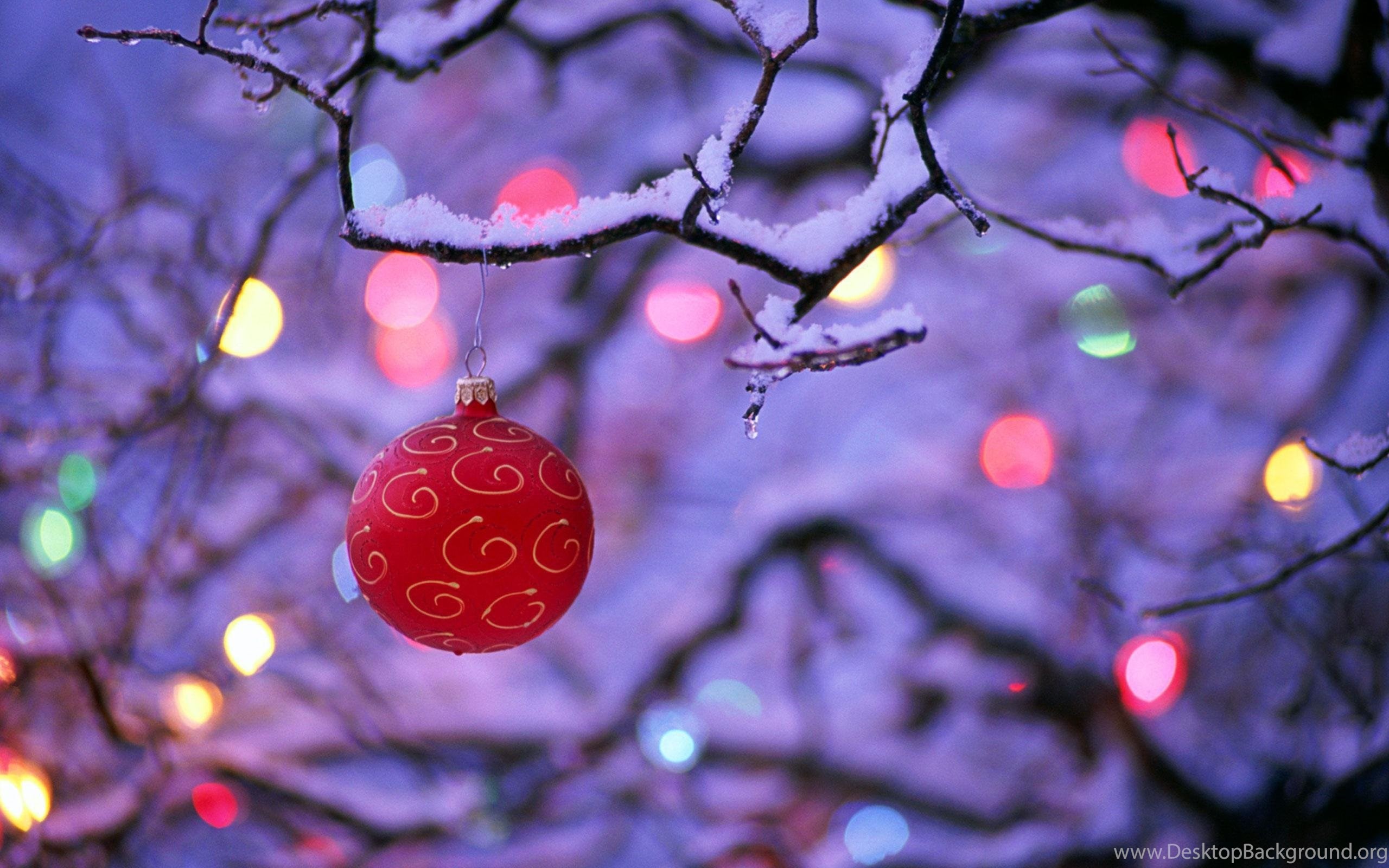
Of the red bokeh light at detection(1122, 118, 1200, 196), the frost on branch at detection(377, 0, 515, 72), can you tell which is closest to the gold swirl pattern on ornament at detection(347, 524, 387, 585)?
the frost on branch at detection(377, 0, 515, 72)

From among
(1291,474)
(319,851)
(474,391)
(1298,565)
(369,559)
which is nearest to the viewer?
(369,559)

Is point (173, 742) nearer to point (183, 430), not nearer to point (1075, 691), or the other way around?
point (183, 430)

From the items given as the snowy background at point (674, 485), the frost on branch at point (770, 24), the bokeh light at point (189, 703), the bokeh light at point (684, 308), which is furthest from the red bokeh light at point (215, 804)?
the frost on branch at point (770, 24)

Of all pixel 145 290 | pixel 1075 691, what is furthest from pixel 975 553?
pixel 145 290

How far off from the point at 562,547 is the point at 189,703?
8.67ft

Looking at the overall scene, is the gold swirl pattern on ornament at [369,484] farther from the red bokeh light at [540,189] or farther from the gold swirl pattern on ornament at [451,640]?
the red bokeh light at [540,189]

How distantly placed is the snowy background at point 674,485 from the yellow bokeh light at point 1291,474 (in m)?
0.06

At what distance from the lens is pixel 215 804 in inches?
123

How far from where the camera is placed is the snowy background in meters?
2.78

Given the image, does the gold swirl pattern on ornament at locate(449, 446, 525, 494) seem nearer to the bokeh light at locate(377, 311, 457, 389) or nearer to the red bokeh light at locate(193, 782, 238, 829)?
the bokeh light at locate(377, 311, 457, 389)

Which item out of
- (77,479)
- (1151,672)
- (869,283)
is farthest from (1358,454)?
(77,479)

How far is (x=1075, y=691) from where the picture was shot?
2.75 m

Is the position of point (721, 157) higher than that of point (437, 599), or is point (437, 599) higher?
point (721, 157)

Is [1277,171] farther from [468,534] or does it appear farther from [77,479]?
[77,479]
